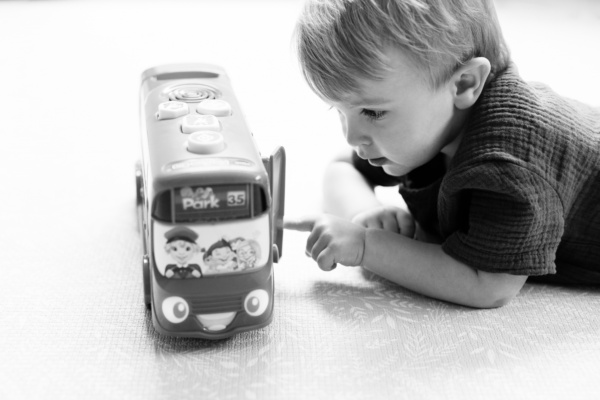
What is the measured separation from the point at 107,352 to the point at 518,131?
1.36 ft

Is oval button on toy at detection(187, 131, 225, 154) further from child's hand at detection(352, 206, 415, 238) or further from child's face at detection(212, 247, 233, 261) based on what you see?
child's hand at detection(352, 206, 415, 238)

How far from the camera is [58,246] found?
33.0 inches

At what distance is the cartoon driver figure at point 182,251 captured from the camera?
0.62 metres

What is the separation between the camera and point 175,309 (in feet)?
2.15

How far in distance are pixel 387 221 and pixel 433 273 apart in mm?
127

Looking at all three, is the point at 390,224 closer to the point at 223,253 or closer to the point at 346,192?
the point at 346,192

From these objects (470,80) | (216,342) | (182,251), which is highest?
(470,80)

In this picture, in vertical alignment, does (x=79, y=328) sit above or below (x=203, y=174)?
below

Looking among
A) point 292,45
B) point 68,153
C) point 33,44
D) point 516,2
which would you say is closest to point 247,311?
point 292,45

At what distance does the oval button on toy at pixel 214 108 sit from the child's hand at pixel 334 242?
15 cm

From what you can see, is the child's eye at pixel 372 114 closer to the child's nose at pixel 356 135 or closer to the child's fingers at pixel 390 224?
the child's nose at pixel 356 135

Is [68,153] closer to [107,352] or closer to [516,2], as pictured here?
[107,352]

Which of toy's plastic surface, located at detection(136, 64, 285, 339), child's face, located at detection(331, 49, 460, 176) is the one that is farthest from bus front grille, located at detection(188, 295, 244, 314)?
child's face, located at detection(331, 49, 460, 176)

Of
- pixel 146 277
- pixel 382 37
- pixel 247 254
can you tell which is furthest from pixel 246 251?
pixel 382 37
